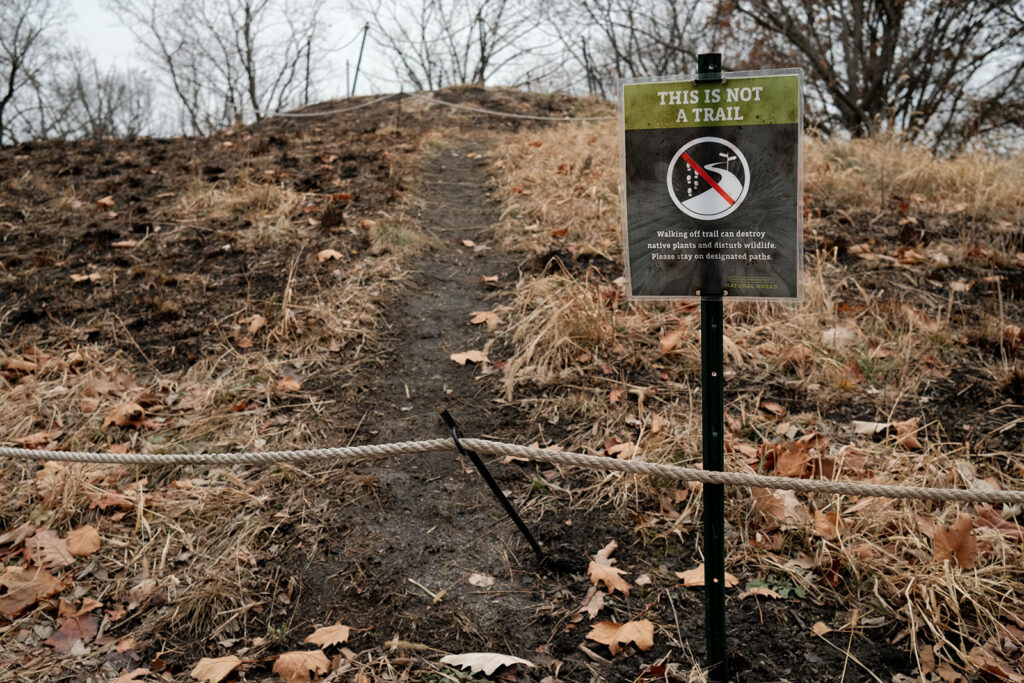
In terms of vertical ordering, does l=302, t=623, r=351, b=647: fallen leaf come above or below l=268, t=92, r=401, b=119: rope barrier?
below

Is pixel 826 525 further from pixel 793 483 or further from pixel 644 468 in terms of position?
pixel 644 468

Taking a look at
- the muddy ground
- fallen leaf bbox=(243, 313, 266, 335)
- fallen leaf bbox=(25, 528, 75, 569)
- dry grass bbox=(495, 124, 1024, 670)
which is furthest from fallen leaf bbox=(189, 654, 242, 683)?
fallen leaf bbox=(243, 313, 266, 335)

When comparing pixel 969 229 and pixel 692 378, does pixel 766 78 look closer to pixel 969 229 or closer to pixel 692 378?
pixel 692 378

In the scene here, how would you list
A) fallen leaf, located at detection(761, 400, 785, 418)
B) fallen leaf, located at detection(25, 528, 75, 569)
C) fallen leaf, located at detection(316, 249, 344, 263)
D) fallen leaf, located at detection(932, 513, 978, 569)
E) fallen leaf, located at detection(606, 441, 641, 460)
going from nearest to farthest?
fallen leaf, located at detection(932, 513, 978, 569), fallen leaf, located at detection(25, 528, 75, 569), fallen leaf, located at detection(606, 441, 641, 460), fallen leaf, located at detection(761, 400, 785, 418), fallen leaf, located at detection(316, 249, 344, 263)

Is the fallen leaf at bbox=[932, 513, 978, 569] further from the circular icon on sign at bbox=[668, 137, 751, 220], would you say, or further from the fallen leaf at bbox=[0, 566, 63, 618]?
the fallen leaf at bbox=[0, 566, 63, 618]

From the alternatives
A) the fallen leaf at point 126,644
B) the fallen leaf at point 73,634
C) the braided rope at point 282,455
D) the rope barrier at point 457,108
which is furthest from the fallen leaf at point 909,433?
the rope barrier at point 457,108

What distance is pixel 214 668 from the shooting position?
2133 millimetres

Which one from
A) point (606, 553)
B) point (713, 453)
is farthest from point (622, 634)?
point (713, 453)

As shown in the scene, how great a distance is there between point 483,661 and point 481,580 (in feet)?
1.27

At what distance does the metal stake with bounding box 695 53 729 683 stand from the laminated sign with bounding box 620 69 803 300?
0.09 meters

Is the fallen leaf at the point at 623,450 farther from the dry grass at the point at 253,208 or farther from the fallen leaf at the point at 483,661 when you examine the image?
the dry grass at the point at 253,208

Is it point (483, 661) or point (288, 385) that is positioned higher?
point (288, 385)

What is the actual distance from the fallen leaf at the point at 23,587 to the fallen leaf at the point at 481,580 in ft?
5.22

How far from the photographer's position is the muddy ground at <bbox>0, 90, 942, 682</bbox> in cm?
221
